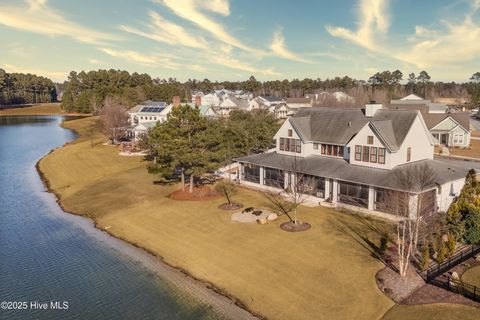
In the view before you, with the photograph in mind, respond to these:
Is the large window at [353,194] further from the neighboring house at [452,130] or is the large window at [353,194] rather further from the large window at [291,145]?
the neighboring house at [452,130]

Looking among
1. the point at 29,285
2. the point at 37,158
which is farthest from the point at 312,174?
the point at 37,158

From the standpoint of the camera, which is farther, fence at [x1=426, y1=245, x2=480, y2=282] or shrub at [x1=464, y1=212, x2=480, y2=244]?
shrub at [x1=464, y1=212, x2=480, y2=244]

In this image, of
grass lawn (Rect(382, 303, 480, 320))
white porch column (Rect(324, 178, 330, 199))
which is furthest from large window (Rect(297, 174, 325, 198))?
grass lawn (Rect(382, 303, 480, 320))

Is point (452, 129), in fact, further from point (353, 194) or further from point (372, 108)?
point (353, 194)

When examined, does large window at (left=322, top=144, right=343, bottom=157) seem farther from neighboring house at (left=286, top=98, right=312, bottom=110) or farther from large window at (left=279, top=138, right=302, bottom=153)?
neighboring house at (left=286, top=98, right=312, bottom=110)

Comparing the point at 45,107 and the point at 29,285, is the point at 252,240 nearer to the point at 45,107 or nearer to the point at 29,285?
the point at 29,285

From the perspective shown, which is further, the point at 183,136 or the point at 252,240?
the point at 183,136

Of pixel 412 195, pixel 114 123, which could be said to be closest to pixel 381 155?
pixel 412 195
